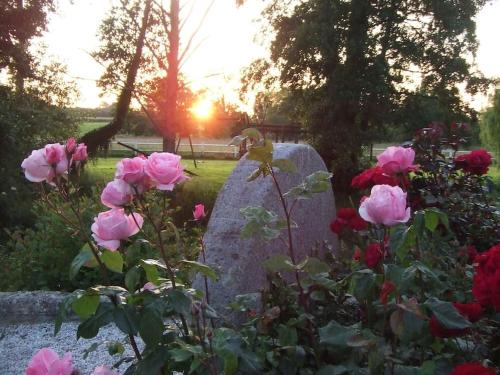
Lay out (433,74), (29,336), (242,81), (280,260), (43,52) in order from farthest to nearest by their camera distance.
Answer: (242,81) < (433,74) < (43,52) < (29,336) < (280,260)

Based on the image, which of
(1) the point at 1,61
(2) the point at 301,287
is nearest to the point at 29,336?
(2) the point at 301,287

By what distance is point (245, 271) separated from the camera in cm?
313

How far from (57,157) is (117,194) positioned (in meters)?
0.25

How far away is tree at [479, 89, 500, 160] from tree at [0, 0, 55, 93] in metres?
19.0

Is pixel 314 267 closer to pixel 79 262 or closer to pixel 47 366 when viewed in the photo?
pixel 79 262

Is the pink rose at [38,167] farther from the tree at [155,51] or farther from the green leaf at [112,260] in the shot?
the tree at [155,51]

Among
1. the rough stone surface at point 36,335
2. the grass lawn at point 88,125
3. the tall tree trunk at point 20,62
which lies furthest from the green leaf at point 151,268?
the grass lawn at point 88,125

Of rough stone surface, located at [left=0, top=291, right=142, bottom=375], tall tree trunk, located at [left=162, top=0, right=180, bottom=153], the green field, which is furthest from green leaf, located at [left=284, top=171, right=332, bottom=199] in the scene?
tall tree trunk, located at [left=162, top=0, right=180, bottom=153]

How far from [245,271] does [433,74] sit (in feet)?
39.6

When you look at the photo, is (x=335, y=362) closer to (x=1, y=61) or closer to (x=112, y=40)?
(x=1, y=61)

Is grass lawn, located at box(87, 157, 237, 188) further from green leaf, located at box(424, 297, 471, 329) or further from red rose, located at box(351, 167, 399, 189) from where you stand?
green leaf, located at box(424, 297, 471, 329)

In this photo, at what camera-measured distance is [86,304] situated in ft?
4.65

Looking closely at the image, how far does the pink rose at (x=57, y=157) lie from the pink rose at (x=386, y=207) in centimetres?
82

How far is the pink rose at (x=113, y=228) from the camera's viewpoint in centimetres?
139
